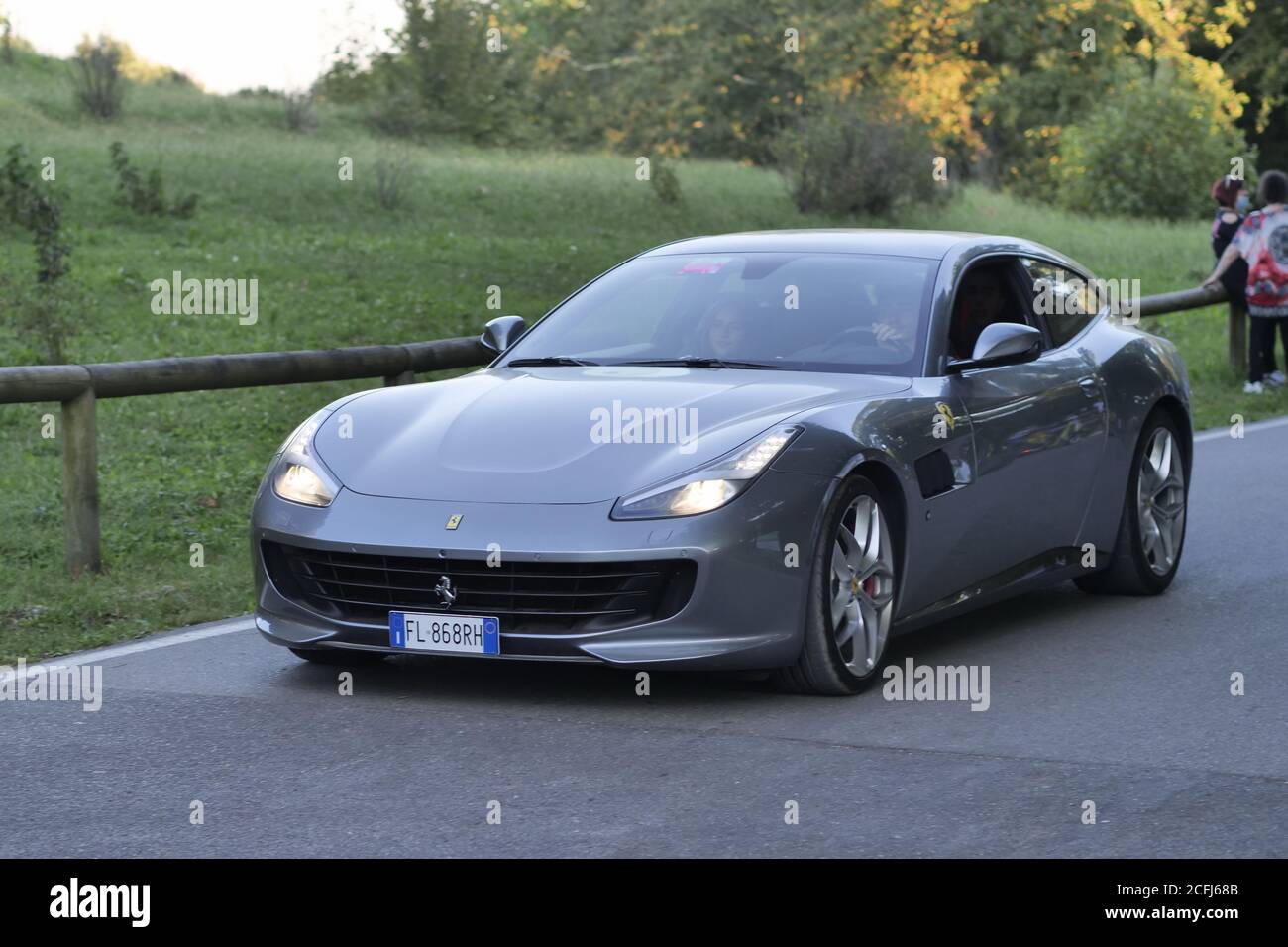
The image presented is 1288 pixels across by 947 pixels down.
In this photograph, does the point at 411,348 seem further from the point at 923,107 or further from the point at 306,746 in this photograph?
the point at 923,107

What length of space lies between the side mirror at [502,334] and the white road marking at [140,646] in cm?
146

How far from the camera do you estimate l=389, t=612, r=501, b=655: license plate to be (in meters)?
6.71

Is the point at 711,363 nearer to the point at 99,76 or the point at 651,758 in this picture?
the point at 651,758

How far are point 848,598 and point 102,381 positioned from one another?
3.82 meters

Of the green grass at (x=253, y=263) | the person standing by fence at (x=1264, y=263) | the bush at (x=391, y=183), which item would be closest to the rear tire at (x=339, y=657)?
the green grass at (x=253, y=263)

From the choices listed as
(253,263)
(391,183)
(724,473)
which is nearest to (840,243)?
(724,473)

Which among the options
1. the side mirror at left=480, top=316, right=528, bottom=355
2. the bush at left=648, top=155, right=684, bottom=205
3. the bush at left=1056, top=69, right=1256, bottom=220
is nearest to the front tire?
the side mirror at left=480, top=316, right=528, bottom=355

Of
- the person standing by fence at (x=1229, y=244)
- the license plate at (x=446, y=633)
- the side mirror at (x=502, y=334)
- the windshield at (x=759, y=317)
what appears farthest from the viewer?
the person standing by fence at (x=1229, y=244)

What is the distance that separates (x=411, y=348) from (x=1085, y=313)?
3.44m

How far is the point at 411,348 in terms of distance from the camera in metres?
10.8

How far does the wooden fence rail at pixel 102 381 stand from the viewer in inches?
356

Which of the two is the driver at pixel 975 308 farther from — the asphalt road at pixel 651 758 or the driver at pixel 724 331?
the asphalt road at pixel 651 758

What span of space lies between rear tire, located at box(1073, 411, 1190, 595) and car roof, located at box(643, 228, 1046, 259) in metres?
1.14
